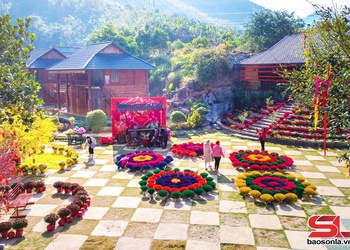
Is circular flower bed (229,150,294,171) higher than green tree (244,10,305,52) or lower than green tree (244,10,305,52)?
lower

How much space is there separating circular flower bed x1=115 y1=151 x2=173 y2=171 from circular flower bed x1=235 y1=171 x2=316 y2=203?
11.9 feet

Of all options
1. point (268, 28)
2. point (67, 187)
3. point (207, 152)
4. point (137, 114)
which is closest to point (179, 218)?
point (67, 187)

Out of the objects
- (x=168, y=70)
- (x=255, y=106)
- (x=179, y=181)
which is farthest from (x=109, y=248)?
(x=168, y=70)

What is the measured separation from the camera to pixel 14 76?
650 centimetres

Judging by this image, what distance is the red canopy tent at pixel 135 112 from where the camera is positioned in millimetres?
18781

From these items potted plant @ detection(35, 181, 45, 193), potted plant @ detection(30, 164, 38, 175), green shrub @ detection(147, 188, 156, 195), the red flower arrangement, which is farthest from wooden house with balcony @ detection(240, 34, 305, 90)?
potted plant @ detection(35, 181, 45, 193)

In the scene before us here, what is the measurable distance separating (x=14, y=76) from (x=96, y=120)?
15.7 m

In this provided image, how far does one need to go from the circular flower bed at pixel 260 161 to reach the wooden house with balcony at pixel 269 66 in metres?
12.2

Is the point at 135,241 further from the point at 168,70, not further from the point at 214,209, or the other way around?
the point at 168,70

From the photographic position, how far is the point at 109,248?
7309 mm

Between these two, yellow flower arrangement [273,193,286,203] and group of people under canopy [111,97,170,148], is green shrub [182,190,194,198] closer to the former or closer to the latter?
yellow flower arrangement [273,193,286,203]

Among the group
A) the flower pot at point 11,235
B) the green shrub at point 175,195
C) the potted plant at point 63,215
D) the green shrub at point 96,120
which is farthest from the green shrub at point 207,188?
the green shrub at point 96,120

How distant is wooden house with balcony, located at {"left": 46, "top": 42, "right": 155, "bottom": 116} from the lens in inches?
1123

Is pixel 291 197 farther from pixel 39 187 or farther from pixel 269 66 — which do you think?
pixel 269 66
